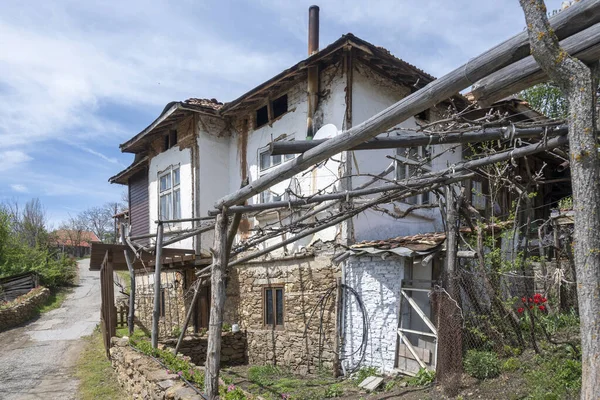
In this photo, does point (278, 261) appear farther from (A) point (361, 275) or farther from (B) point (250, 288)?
(A) point (361, 275)

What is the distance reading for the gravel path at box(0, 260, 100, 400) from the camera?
339 inches

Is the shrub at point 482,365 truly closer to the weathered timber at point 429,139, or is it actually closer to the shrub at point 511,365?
the shrub at point 511,365

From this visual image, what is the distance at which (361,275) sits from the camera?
8.83 metres

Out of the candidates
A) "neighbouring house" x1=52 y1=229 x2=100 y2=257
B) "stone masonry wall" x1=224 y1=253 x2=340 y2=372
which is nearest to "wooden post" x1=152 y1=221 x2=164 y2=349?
"stone masonry wall" x1=224 y1=253 x2=340 y2=372

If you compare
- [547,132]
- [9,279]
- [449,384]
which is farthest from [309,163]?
[9,279]

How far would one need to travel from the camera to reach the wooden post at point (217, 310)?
523 centimetres

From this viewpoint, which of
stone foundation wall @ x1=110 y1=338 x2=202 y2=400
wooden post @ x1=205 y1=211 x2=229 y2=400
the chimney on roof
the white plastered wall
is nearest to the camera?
wooden post @ x1=205 y1=211 x2=229 y2=400

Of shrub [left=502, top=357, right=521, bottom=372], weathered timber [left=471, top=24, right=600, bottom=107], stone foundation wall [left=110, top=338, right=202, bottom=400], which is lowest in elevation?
stone foundation wall [left=110, top=338, right=202, bottom=400]

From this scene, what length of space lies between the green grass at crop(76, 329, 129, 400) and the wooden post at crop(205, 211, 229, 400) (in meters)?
3.54

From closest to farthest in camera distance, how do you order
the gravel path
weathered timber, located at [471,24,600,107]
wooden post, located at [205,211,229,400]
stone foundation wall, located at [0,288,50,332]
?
1. weathered timber, located at [471,24,600,107]
2. wooden post, located at [205,211,229,400]
3. the gravel path
4. stone foundation wall, located at [0,288,50,332]

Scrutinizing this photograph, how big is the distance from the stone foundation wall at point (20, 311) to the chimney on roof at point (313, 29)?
15934 millimetres

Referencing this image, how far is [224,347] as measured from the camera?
1105 centimetres

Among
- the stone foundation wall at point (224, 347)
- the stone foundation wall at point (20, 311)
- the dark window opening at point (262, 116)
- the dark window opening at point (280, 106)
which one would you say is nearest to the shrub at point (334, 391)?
the stone foundation wall at point (224, 347)

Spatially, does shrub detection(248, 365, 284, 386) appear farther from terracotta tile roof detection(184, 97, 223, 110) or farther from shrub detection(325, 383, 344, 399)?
terracotta tile roof detection(184, 97, 223, 110)
